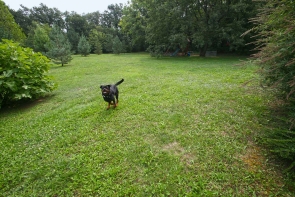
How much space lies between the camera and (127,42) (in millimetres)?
33344

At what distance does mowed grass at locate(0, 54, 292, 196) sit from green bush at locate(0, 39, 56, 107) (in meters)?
0.66

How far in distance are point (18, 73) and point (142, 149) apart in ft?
14.7

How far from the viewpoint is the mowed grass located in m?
1.72

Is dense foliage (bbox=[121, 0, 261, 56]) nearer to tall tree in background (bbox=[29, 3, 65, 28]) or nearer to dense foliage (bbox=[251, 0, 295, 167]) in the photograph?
dense foliage (bbox=[251, 0, 295, 167])

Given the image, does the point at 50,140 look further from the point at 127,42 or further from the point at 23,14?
the point at 23,14

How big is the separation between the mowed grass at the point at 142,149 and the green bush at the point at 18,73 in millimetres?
664

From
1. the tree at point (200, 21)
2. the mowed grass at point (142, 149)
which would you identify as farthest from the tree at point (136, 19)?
the mowed grass at point (142, 149)

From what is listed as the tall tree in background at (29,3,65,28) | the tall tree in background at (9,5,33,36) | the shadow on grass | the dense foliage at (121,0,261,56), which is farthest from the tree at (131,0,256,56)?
the tall tree in background at (29,3,65,28)

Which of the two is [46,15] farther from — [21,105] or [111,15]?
[21,105]

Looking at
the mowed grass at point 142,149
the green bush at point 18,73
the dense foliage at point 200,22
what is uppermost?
the dense foliage at point 200,22

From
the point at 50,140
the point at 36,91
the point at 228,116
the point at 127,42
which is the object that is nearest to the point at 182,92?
the point at 228,116

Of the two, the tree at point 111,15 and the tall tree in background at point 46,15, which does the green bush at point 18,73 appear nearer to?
the tall tree in background at point 46,15

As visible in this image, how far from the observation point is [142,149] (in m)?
2.31

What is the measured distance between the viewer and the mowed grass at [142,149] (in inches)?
67.8
